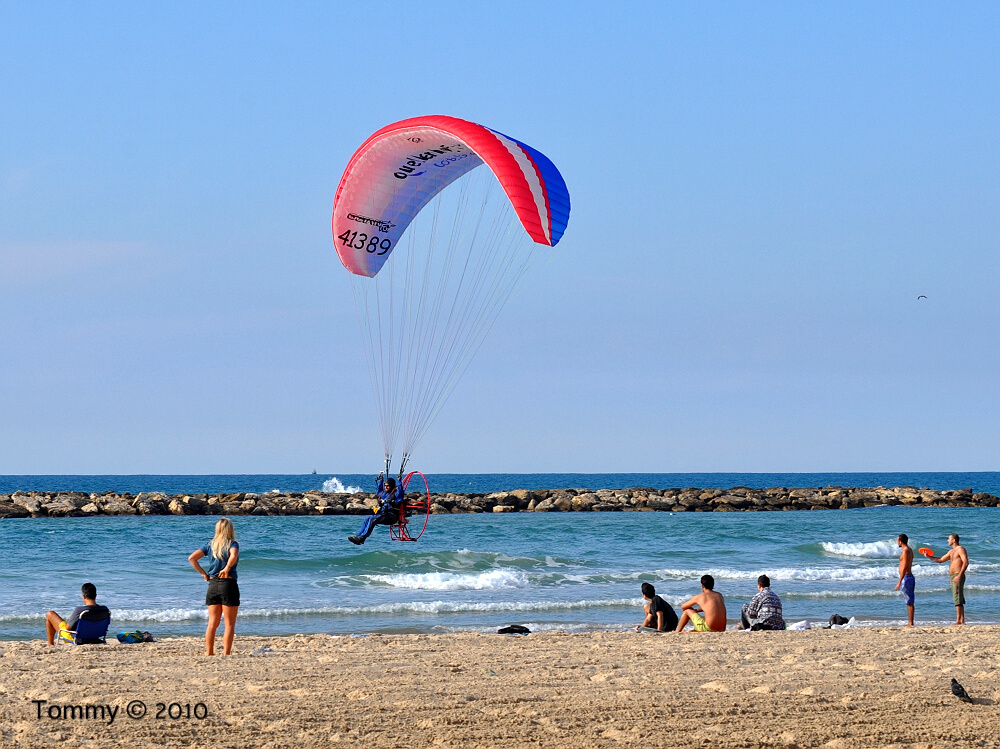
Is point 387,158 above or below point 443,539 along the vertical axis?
above

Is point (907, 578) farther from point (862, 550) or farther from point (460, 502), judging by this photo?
point (460, 502)

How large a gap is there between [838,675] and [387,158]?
7.49m

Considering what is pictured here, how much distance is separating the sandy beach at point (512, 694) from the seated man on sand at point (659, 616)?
147 centimetres

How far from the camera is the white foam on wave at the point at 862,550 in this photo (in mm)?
25156

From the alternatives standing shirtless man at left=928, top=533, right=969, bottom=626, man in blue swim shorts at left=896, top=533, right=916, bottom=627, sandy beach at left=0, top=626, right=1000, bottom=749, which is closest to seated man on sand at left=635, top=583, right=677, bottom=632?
sandy beach at left=0, top=626, right=1000, bottom=749

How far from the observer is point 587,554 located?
22578 mm

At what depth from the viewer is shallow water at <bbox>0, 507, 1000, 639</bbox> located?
1414cm

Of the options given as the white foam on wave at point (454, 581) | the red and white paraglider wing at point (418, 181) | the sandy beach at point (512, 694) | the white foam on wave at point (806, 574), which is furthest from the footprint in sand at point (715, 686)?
the white foam on wave at point (806, 574)

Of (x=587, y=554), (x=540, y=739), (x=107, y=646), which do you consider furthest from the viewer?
(x=587, y=554)

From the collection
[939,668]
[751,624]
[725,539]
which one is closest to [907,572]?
[751,624]

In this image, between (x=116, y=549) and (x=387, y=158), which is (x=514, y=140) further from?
(x=116, y=549)

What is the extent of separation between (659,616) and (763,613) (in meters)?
1.20

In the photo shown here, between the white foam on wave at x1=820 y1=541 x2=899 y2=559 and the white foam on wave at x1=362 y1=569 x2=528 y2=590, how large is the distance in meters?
9.76

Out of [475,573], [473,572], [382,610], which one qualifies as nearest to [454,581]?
[475,573]
